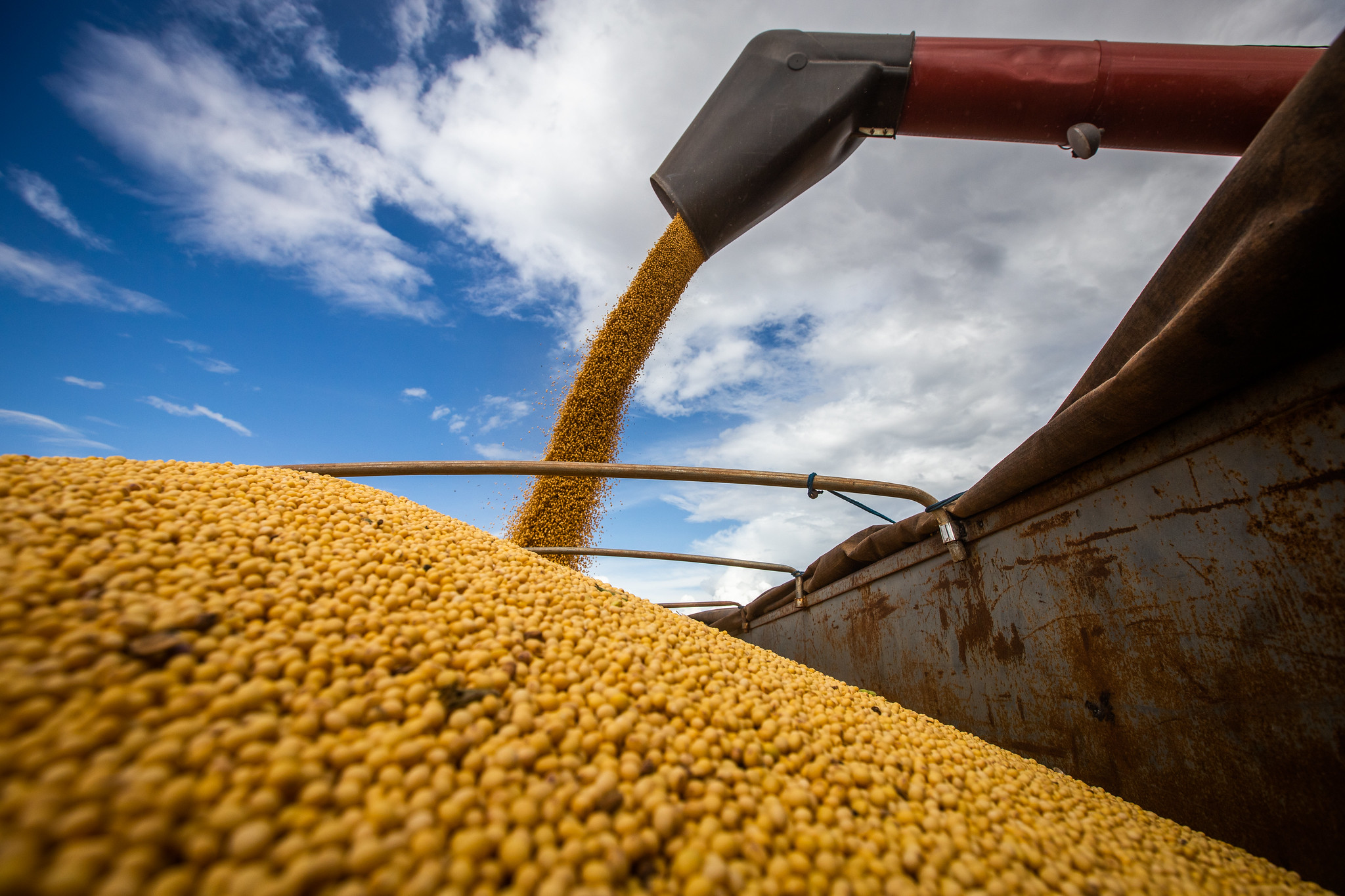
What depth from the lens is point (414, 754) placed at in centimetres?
60

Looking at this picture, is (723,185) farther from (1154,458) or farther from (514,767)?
(514,767)

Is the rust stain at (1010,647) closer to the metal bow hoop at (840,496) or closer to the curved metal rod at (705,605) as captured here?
the metal bow hoop at (840,496)

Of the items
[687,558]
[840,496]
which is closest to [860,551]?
[840,496]

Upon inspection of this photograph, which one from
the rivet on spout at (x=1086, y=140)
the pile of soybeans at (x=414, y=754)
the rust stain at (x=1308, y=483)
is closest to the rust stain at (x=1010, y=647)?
the pile of soybeans at (x=414, y=754)

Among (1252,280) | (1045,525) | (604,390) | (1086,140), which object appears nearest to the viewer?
(1252,280)

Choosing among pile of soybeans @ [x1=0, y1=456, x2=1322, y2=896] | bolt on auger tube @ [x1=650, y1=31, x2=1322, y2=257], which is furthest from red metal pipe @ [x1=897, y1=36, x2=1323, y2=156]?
pile of soybeans @ [x1=0, y1=456, x2=1322, y2=896]

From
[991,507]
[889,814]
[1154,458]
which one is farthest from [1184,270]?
[889,814]

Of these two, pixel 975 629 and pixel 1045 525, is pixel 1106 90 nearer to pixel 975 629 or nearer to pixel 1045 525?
pixel 1045 525

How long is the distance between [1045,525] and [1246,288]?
0.75 m

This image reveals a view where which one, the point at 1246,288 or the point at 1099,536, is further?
the point at 1099,536

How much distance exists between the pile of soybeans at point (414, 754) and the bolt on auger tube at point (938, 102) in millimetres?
2178

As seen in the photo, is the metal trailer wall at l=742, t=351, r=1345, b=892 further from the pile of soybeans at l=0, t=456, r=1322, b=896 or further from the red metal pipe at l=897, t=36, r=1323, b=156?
the red metal pipe at l=897, t=36, r=1323, b=156

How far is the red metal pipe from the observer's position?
194cm

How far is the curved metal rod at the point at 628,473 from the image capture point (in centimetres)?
204
